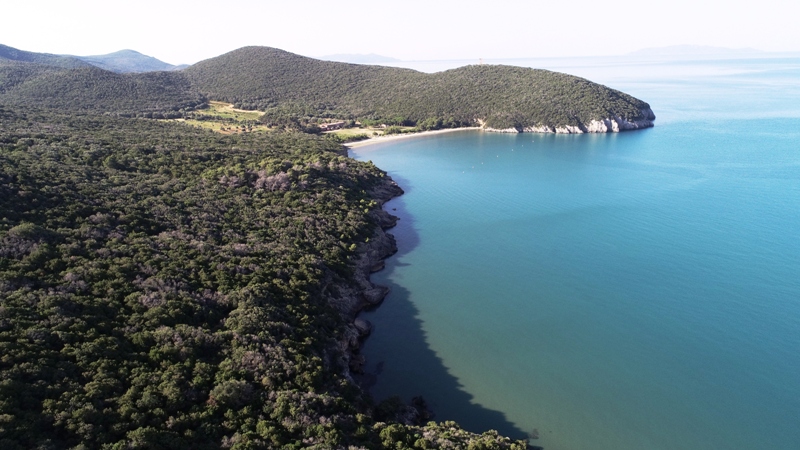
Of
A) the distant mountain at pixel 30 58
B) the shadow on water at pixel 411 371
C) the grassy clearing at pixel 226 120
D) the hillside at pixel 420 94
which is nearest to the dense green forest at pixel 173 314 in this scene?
the shadow on water at pixel 411 371

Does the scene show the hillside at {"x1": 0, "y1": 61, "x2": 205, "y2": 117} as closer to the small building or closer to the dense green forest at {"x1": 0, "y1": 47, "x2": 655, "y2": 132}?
the dense green forest at {"x1": 0, "y1": 47, "x2": 655, "y2": 132}

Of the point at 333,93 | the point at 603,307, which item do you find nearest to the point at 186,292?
the point at 603,307

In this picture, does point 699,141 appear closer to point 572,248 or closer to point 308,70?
point 572,248

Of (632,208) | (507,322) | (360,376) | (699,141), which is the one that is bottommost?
(360,376)

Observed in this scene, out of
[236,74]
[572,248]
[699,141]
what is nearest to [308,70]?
[236,74]

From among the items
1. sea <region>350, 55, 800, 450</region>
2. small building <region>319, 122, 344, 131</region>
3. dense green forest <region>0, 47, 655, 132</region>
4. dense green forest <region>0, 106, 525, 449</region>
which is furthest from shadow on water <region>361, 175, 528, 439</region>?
Answer: small building <region>319, 122, 344, 131</region>
